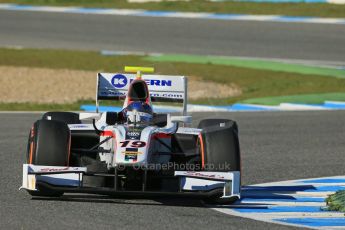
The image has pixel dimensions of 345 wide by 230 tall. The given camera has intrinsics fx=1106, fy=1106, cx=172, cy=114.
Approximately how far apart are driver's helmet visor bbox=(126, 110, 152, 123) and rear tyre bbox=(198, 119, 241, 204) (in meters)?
0.62

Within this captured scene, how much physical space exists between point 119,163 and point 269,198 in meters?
1.64

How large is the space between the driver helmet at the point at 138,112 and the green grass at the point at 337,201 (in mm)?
1937

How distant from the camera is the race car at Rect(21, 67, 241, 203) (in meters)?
9.85

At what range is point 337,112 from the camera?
699 inches

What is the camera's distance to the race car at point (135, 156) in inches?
388

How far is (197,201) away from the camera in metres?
10.4

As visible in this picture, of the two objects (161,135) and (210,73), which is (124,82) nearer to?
(161,135)

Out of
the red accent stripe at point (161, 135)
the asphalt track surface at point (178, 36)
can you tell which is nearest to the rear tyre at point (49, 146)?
the red accent stripe at point (161, 135)

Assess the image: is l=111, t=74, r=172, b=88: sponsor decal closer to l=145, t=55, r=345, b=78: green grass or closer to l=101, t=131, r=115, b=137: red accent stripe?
l=101, t=131, r=115, b=137: red accent stripe

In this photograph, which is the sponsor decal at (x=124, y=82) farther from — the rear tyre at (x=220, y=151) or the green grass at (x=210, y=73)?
the green grass at (x=210, y=73)

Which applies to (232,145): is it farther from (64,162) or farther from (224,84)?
(224,84)

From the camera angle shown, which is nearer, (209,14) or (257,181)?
(257,181)

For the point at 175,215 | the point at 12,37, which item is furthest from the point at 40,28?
the point at 175,215

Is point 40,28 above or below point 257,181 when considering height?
above
